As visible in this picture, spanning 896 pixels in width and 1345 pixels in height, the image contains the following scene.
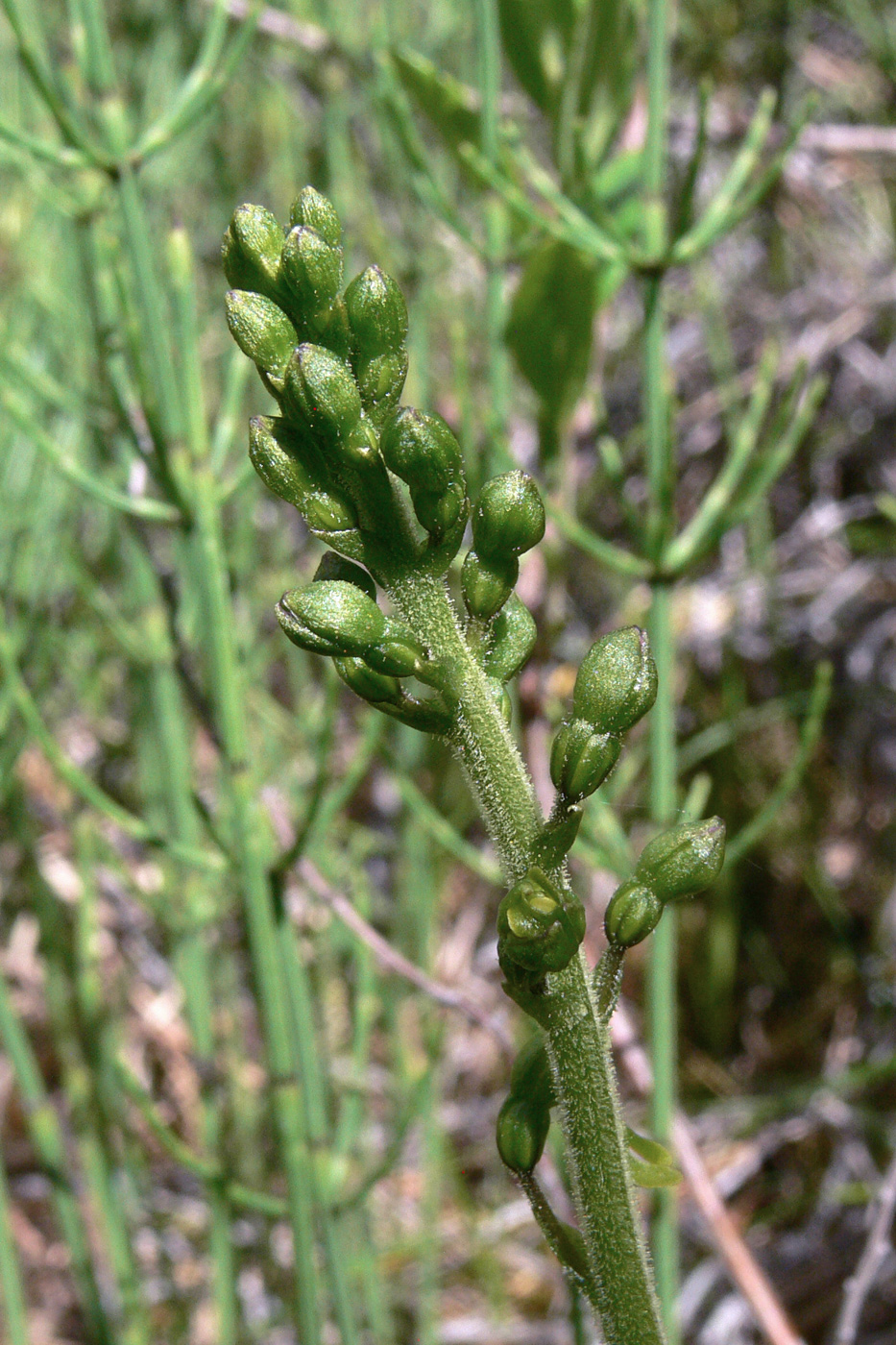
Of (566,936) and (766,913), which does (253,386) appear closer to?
(766,913)

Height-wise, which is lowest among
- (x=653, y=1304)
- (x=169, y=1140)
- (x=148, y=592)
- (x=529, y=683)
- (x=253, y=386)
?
(x=653, y=1304)

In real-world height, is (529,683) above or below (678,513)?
below

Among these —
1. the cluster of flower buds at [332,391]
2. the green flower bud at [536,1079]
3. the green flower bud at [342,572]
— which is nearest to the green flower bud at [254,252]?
the cluster of flower buds at [332,391]

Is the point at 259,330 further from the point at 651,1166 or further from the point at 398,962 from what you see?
the point at 398,962

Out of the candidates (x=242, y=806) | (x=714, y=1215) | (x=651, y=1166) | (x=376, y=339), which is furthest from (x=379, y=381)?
(x=714, y=1215)

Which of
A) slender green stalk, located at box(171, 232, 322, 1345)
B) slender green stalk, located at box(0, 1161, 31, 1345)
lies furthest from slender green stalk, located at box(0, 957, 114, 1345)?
slender green stalk, located at box(171, 232, 322, 1345)

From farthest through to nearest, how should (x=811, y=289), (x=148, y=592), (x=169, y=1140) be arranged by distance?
(x=811, y=289)
(x=148, y=592)
(x=169, y=1140)

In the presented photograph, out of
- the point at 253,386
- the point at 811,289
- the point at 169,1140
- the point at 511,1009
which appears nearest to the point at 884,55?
the point at 811,289
